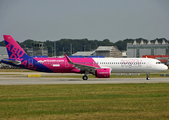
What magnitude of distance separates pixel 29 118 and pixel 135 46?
161 meters

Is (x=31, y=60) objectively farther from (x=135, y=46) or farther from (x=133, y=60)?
(x=135, y=46)

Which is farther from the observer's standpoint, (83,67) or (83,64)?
(83,64)

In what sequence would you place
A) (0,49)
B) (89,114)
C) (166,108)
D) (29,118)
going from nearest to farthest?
(29,118) → (89,114) → (166,108) → (0,49)

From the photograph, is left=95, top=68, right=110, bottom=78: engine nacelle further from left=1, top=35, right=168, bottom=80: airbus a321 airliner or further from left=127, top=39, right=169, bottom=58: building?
left=127, top=39, right=169, bottom=58: building

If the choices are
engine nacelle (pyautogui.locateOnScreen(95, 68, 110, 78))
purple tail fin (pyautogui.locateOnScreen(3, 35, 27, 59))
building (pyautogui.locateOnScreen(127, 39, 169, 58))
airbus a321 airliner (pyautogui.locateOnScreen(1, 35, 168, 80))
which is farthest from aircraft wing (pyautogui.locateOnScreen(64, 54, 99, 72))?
building (pyautogui.locateOnScreen(127, 39, 169, 58))

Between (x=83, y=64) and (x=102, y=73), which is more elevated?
(x=83, y=64)

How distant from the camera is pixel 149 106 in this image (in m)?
18.3

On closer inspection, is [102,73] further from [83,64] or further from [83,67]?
[83,64]

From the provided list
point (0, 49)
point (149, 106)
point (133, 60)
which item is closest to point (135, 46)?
point (0, 49)

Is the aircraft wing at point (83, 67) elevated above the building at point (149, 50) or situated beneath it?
situated beneath

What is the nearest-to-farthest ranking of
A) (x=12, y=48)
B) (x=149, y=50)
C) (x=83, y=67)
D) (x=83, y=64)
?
(x=83, y=67)
(x=83, y=64)
(x=12, y=48)
(x=149, y=50)

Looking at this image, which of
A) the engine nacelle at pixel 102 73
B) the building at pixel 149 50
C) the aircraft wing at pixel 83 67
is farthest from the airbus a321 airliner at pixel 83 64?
the building at pixel 149 50

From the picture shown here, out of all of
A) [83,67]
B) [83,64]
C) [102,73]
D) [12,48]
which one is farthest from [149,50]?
[12,48]

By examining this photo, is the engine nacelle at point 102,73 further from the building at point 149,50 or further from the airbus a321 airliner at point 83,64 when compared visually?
the building at point 149,50
